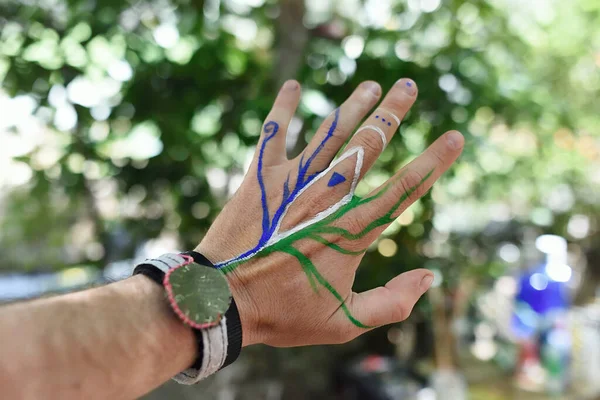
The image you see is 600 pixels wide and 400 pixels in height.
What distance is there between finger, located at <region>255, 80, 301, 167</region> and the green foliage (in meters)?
0.21

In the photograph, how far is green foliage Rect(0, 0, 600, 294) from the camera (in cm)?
101

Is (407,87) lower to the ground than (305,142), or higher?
higher

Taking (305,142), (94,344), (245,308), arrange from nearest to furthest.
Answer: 1. (94,344)
2. (245,308)
3. (305,142)

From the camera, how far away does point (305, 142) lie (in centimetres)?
107

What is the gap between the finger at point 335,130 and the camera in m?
0.68

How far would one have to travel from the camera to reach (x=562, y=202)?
1.54m

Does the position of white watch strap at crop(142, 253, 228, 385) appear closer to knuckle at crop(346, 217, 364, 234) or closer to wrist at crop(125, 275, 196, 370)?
wrist at crop(125, 275, 196, 370)

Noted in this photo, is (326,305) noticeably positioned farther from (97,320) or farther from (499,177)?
(499,177)

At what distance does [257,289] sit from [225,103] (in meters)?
0.68

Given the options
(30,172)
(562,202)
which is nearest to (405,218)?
(562,202)

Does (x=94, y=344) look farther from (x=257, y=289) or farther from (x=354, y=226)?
(x=354, y=226)

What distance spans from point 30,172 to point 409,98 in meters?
0.89

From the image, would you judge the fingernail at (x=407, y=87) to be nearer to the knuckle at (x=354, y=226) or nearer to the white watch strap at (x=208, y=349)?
the knuckle at (x=354, y=226)

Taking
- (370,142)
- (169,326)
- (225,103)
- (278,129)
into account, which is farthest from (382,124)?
(225,103)
